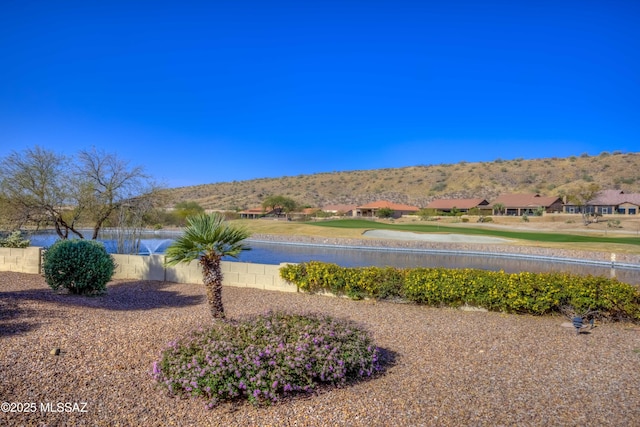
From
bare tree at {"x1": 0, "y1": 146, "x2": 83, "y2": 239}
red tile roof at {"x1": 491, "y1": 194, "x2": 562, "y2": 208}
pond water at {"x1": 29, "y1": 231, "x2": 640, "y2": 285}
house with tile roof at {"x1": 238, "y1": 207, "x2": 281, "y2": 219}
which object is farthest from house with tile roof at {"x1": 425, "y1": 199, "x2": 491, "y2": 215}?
bare tree at {"x1": 0, "y1": 146, "x2": 83, "y2": 239}

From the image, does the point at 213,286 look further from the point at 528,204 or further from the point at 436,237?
the point at 528,204

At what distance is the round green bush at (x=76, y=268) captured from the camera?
9.97 metres

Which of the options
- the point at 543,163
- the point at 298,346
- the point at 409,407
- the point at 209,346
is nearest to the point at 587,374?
the point at 409,407

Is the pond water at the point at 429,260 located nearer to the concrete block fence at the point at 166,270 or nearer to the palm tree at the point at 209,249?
the concrete block fence at the point at 166,270

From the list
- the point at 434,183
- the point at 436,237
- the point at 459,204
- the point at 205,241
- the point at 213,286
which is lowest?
the point at 436,237

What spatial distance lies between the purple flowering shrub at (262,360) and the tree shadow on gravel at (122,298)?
4.43 meters

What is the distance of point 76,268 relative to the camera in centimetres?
1002

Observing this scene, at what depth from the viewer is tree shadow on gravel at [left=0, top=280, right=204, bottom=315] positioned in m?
9.09

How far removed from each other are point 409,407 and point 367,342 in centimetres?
144

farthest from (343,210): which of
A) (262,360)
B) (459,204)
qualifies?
→ (262,360)

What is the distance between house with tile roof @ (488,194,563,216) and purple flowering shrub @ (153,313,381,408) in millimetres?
62162

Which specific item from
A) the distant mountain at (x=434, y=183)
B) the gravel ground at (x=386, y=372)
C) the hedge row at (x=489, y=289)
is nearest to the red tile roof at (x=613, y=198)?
the distant mountain at (x=434, y=183)

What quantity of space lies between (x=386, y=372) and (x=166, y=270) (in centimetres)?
952

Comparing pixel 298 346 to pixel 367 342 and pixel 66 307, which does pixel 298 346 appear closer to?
pixel 367 342
